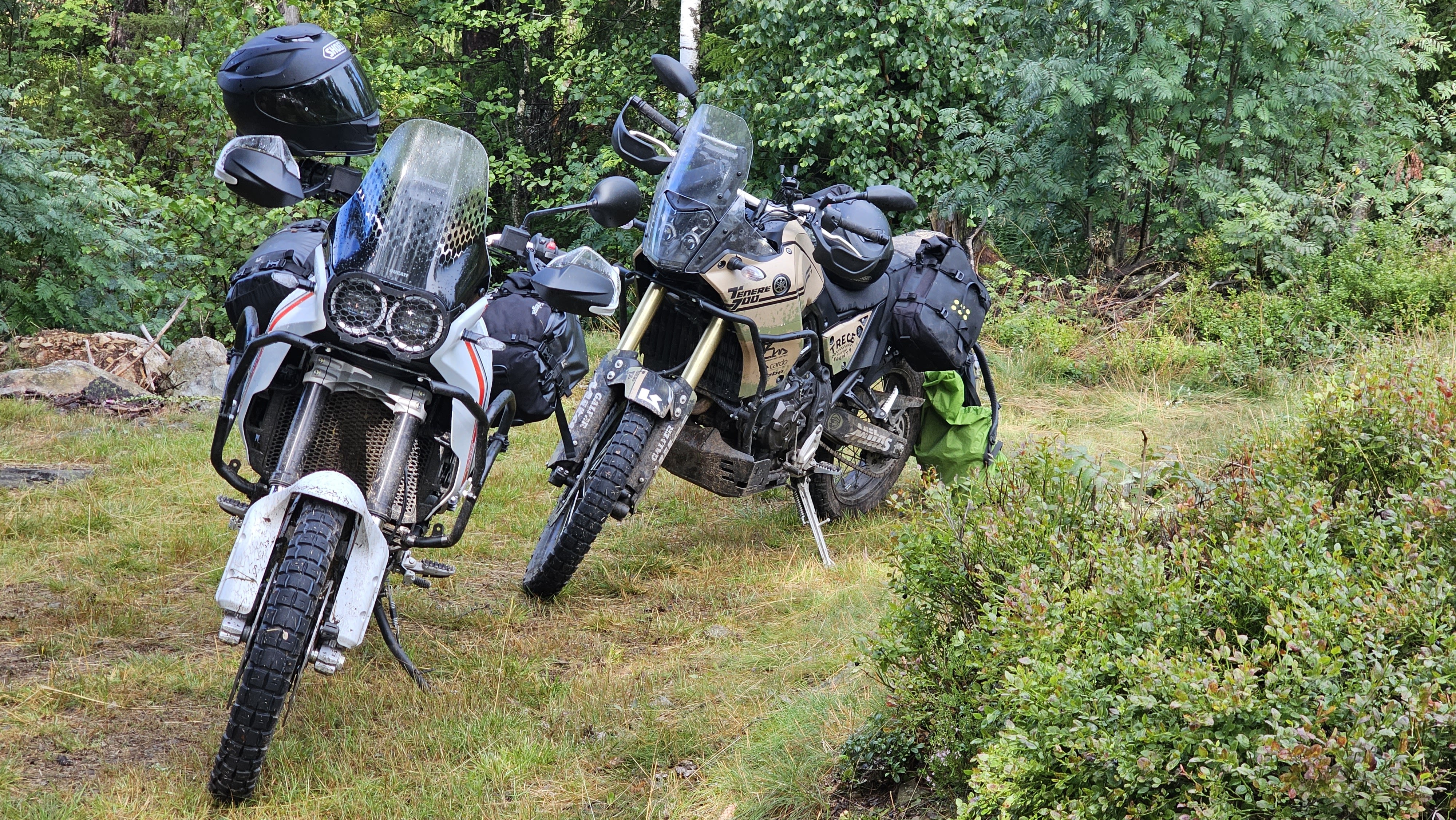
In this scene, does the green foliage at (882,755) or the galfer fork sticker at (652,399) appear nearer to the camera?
the green foliage at (882,755)

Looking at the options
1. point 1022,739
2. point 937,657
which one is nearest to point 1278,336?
point 937,657

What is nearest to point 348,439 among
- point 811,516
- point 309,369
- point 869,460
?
point 309,369

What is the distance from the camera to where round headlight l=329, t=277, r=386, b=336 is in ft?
9.16

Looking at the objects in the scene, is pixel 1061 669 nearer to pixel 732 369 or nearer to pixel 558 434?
pixel 732 369

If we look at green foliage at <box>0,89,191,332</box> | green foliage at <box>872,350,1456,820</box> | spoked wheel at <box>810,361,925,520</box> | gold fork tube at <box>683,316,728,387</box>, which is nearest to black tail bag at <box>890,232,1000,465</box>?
spoked wheel at <box>810,361,925,520</box>

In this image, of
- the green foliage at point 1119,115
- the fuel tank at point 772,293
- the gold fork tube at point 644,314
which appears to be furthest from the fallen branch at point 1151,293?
the gold fork tube at point 644,314

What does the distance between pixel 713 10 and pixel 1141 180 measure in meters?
4.96

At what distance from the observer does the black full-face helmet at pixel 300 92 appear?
3.29 metres

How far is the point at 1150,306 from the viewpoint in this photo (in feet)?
29.1

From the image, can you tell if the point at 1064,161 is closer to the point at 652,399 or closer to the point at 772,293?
the point at 772,293

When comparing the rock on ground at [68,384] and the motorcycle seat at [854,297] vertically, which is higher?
the motorcycle seat at [854,297]

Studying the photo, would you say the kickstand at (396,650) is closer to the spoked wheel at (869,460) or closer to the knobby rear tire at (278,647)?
the knobby rear tire at (278,647)

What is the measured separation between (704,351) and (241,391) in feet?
5.73

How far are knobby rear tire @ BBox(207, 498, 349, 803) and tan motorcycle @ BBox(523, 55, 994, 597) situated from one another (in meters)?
1.22
